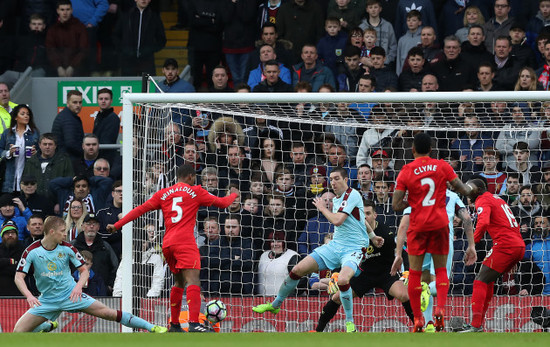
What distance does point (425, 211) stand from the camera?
9.35 m

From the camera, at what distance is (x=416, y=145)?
9.45 m

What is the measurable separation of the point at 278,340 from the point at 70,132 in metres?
7.44

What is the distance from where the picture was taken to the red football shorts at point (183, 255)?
33.7ft

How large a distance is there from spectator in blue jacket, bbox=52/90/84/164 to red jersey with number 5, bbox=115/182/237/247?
4.38 m

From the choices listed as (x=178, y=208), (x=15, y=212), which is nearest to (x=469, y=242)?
(x=178, y=208)

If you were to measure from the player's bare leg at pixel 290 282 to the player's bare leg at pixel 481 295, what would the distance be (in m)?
1.74

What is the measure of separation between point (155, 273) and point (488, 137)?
4.81m

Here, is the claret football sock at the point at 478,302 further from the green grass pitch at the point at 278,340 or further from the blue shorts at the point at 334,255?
the green grass pitch at the point at 278,340

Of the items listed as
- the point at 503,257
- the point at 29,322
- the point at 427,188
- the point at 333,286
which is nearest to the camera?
the point at 427,188

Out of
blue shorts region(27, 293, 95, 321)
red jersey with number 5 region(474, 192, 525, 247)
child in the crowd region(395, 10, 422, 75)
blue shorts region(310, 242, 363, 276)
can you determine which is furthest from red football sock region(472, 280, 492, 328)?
child in the crowd region(395, 10, 422, 75)

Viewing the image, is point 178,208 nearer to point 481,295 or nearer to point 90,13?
point 481,295

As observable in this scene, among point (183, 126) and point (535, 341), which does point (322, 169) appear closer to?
point (183, 126)

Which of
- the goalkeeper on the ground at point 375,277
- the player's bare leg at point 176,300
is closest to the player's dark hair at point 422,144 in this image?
the goalkeeper on the ground at point 375,277

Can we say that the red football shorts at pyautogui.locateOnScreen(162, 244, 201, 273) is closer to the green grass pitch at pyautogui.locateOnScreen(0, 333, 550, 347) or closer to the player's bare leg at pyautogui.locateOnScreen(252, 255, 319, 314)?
the player's bare leg at pyautogui.locateOnScreen(252, 255, 319, 314)
